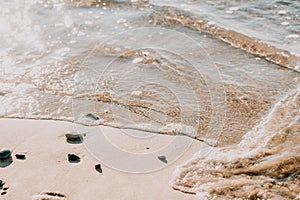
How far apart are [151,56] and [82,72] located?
4.22 ft

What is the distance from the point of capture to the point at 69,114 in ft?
15.1

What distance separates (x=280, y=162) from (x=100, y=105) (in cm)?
245

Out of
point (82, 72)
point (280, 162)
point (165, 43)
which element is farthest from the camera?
point (165, 43)

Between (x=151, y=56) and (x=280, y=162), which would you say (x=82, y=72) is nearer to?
(x=151, y=56)

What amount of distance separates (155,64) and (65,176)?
2.90m

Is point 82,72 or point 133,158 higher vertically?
point 82,72

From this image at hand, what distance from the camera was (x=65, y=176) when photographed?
3523mm

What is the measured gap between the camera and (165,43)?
6684 millimetres

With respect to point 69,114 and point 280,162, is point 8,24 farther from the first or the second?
point 280,162

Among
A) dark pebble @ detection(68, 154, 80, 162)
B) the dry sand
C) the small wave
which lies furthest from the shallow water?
dark pebble @ detection(68, 154, 80, 162)

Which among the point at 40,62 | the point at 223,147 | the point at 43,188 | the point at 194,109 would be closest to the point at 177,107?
the point at 194,109

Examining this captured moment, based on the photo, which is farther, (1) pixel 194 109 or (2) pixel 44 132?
(1) pixel 194 109

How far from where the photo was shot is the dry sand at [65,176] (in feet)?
10.8

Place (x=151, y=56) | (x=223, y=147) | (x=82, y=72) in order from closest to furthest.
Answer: (x=223, y=147) → (x=82, y=72) → (x=151, y=56)
